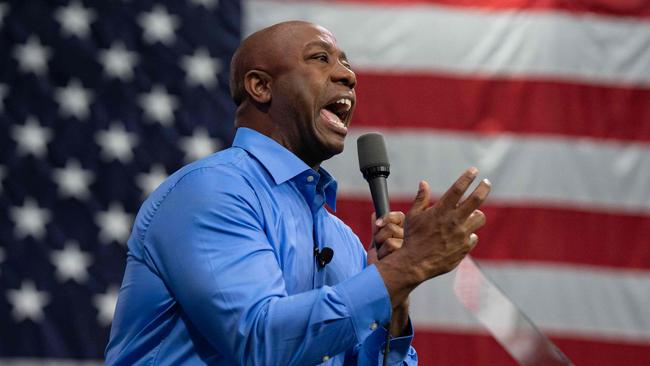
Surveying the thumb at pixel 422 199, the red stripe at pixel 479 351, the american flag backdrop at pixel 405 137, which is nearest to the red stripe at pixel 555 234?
the american flag backdrop at pixel 405 137

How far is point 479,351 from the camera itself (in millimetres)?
3381

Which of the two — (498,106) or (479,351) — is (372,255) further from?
(498,106)

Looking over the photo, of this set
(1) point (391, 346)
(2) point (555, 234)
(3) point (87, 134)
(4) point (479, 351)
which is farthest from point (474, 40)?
(1) point (391, 346)

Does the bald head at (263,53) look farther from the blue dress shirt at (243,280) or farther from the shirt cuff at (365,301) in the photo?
the shirt cuff at (365,301)

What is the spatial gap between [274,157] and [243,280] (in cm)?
37

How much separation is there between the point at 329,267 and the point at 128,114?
209 cm

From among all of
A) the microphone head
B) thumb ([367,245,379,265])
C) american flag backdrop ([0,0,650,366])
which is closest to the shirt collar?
the microphone head

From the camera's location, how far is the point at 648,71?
3600mm

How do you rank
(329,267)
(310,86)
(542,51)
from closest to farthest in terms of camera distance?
(329,267) < (310,86) < (542,51)

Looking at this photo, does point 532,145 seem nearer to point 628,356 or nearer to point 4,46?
point 628,356

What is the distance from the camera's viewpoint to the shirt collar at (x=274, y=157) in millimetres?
1607

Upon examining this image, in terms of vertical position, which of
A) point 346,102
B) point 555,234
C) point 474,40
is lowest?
point 555,234

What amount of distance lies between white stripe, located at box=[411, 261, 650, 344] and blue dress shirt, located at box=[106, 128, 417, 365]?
5.81 feet

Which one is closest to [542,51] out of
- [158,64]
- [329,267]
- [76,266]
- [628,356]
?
[628,356]
